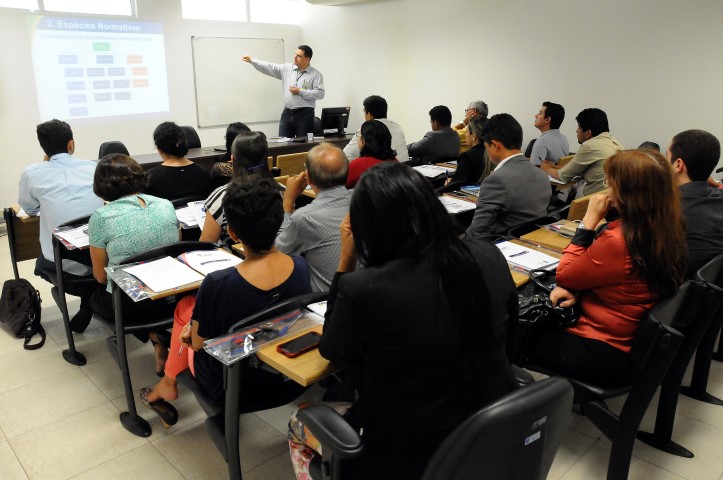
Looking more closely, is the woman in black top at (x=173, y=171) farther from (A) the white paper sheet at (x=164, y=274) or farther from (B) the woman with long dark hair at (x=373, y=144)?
(A) the white paper sheet at (x=164, y=274)

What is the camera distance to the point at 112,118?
6.89 metres

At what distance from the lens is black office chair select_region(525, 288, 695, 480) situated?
1.69 m

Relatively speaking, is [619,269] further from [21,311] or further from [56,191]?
[21,311]

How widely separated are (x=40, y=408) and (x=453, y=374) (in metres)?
2.33

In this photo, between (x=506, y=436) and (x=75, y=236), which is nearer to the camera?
(x=506, y=436)

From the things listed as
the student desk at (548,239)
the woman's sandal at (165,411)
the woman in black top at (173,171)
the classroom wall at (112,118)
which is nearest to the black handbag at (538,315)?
the student desk at (548,239)

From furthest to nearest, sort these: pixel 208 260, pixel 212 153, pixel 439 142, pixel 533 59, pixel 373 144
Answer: pixel 533 59
pixel 212 153
pixel 439 142
pixel 373 144
pixel 208 260

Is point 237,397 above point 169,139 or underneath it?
underneath

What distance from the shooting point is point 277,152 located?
6457 millimetres

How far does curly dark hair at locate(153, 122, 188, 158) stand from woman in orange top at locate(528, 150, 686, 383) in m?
2.40

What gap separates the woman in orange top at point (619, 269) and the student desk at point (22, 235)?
3090 millimetres

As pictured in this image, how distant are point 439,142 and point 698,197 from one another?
3299 mm

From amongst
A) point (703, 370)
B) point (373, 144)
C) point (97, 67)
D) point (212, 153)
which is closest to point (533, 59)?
point (373, 144)

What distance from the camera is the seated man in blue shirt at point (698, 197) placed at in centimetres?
221
